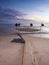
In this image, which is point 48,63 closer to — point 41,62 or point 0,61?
point 41,62

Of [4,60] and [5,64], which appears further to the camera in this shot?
[4,60]

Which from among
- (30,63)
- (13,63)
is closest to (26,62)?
(30,63)

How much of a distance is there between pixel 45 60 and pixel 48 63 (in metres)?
0.53

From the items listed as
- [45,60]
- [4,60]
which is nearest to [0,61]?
[4,60]

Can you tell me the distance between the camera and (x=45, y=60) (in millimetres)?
7742

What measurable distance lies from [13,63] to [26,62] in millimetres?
751

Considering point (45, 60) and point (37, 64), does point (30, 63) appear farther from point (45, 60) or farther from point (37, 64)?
point (45, 60)

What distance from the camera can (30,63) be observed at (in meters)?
7.12

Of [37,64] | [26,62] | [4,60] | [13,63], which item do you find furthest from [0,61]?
[37,64]

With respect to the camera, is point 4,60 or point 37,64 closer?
point 37,64

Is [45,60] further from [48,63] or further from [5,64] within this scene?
[5,64]

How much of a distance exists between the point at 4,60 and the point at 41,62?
2246 millimetres

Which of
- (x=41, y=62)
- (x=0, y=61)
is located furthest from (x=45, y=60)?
(x=0, y=61)

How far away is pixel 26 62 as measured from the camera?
7.23m
